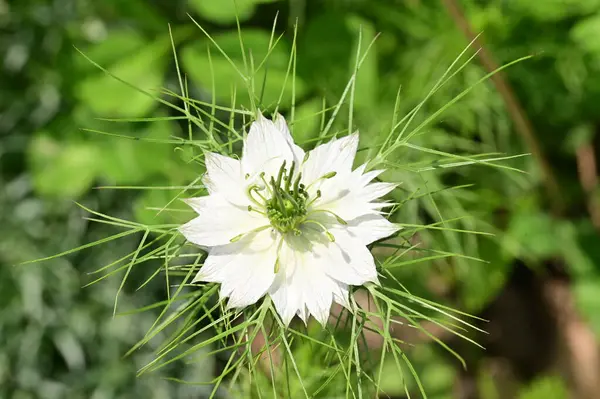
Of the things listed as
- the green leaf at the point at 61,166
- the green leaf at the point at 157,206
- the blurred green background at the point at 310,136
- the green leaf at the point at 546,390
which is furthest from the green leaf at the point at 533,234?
the green leaf at the point at 61,166

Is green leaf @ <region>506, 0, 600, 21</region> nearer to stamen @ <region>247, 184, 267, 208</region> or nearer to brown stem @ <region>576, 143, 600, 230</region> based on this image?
brown stem @ <region>576, 143, 600, 230</region>

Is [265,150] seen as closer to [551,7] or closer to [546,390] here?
[551,7]

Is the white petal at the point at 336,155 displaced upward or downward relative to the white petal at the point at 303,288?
upward

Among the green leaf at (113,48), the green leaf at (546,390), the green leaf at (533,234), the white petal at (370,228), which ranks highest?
the white petal at (370,228)

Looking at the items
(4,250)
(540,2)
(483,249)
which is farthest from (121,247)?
(540,2)

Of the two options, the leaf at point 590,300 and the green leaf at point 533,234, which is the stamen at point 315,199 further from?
the leaf at point 590,300

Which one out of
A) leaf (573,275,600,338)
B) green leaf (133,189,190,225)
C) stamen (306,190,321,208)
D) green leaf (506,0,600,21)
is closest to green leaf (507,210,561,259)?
leaf (573,275,600,338)

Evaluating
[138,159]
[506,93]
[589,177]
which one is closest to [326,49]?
[506,93]
